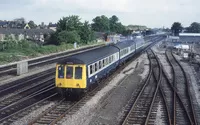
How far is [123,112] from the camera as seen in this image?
1706 cm

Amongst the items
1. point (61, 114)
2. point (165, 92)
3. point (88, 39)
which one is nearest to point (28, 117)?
point (61, 114)

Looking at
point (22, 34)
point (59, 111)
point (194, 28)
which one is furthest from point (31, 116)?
point (194, 28)

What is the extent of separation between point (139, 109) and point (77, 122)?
425 centimetres

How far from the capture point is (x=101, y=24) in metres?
137

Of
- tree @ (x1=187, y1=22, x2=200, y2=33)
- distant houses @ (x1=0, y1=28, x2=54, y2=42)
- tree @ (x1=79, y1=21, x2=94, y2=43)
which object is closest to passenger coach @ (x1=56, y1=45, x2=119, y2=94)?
tree @ (x1=79, y1=21, x2=94, y2=43)

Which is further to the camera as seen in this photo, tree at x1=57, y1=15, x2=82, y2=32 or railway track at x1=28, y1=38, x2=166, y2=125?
tree at x1=57, y1=15, x2=82, y2=32

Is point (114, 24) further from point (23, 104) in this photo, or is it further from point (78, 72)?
point (23, 104)

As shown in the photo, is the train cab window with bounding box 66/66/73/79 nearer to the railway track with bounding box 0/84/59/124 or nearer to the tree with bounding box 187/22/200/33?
the railway track with bounding box 0/84/59/124

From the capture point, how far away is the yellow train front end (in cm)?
1866

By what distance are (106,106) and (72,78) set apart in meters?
2.62

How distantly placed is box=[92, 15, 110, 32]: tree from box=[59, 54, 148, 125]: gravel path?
10989cm

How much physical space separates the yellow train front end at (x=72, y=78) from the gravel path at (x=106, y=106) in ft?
4.04

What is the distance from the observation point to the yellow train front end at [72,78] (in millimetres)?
18656

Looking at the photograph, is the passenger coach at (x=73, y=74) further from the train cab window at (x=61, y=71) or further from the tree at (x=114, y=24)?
the tree at (x=114, y=24)
